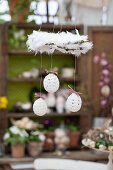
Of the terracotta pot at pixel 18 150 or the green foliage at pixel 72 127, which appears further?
the green foliage at pixel 72 127

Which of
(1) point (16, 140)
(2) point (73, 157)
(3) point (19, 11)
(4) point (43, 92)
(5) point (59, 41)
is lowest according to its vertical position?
(2) point (73, 157)

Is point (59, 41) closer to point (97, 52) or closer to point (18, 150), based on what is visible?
point (18, 150)

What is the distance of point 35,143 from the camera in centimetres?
402

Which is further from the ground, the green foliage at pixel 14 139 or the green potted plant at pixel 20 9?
the green potted plant at pixel 20 9

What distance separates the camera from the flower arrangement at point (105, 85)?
4340 millimetres

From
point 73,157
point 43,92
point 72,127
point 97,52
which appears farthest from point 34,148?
point 97,52

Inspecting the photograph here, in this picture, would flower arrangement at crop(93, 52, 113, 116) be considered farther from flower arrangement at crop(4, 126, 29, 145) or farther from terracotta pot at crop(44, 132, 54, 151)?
flower arrangement at crop(4, 126, 29, 145)

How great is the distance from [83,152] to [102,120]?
0.46 meters

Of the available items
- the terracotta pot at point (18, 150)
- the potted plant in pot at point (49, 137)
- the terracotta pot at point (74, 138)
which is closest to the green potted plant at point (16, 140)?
the terracotta pot at point (18, 150)

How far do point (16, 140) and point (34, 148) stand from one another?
24cm

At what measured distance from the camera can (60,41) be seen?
208cm

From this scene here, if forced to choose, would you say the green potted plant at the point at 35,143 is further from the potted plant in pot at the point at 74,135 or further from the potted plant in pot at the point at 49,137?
the potted plant in pot at the point at 74,135

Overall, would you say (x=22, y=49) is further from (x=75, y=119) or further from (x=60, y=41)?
(x=60, y=41)

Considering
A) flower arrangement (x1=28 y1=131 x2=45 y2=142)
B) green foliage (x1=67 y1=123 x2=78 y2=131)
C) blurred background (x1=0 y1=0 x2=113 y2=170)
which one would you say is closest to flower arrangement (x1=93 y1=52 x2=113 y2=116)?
blurred background (x1=0 y1=0 x2=113 y2=170)
